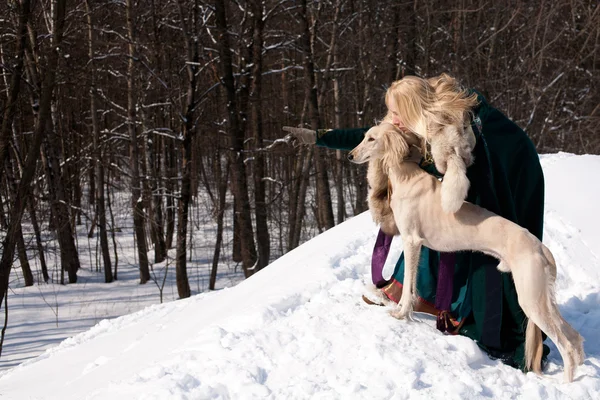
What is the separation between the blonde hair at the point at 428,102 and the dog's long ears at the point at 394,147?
0.37 feet

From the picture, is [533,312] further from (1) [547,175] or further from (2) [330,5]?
(2) [330,5]

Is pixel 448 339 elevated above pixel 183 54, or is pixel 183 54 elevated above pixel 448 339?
pixel 183 54

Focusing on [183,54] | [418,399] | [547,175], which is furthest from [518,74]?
[418,399]

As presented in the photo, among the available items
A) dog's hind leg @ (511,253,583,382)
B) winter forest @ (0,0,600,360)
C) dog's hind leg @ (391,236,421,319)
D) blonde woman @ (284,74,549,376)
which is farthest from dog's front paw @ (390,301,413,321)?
winter forest @ (0,0,600,360)

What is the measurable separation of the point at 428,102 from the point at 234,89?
10.1 meters

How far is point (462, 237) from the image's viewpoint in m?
3.54

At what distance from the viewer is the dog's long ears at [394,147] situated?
3625mm

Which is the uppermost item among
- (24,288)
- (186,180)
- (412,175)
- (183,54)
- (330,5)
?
(330,5)

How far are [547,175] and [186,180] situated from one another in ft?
29.6

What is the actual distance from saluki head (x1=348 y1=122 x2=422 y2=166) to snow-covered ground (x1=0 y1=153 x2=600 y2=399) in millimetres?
Answer: 1088

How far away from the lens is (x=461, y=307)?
3.95 meters

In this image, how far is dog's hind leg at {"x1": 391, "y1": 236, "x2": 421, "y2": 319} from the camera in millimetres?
3664

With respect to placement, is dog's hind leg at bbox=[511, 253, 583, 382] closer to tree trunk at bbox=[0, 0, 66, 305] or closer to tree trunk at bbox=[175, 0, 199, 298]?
tree trunk at bbox=[0, 0, 66, 305]

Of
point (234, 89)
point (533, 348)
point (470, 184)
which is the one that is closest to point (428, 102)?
point (470, 184)
